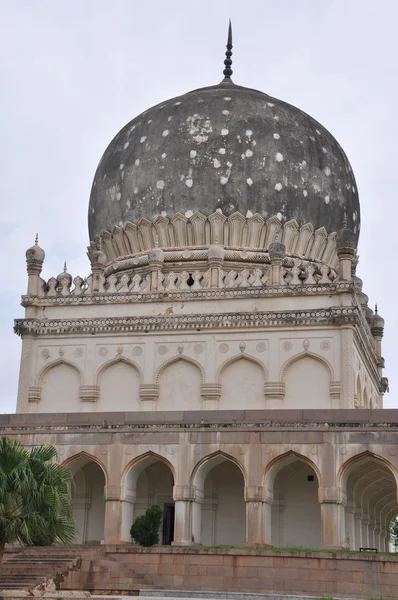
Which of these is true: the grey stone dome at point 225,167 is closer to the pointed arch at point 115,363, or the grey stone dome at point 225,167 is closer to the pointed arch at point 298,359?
the pointed arch at point 115,363

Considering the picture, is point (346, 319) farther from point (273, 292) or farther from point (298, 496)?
point (298, 496)

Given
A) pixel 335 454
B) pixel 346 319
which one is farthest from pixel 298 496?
pixel 346 319

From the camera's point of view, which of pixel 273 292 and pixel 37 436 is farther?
pixel 273 292

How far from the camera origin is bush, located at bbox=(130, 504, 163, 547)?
19141mm

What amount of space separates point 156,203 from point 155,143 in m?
1.67

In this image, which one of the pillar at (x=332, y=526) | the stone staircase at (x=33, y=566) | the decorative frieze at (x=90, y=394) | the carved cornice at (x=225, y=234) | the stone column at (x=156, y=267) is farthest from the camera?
the carved cornice at (x=225, y=234)

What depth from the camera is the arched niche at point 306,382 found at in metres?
22.7

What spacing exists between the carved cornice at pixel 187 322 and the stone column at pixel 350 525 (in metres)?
3.96

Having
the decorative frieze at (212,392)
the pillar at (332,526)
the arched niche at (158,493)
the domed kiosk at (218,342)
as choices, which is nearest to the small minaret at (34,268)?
the domed kiosk at (218,342)

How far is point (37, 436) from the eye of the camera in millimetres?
20938

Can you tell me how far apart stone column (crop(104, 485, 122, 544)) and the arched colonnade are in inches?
0.7

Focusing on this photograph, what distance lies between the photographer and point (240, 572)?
675 inches

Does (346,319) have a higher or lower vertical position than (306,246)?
lower

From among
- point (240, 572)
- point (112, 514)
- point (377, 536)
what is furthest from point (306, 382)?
point (240, 572)
